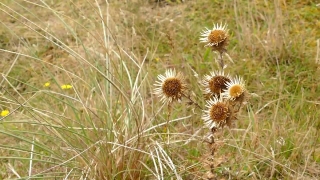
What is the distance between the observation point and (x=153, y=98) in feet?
7.30

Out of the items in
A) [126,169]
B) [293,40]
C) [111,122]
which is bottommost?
[126,169]

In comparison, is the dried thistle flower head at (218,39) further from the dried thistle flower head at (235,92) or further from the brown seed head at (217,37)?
the dried thistle flower head at (235,92)

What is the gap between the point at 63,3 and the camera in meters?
3.18

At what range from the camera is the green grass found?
1.57 metres

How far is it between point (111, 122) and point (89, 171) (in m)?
0.17

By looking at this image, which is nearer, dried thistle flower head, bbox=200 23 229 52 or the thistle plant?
the thistle plant

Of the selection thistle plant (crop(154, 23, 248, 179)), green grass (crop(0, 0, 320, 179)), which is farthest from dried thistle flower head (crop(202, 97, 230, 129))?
green grass (crop(0, 0, 320, 179))

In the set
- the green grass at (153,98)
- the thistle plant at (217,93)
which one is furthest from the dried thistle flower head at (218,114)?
the green grass at (153,98)

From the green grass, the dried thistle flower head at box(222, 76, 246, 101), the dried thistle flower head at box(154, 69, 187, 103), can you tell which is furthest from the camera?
the green grass

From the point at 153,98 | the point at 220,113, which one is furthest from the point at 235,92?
the point at 153,98

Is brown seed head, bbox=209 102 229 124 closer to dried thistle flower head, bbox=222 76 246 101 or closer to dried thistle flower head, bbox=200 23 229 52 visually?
dried thistle flower head, bbox=222 76 246 101

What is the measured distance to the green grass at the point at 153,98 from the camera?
1569mm

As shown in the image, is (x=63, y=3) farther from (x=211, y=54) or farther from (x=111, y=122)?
(x=111, y=122)

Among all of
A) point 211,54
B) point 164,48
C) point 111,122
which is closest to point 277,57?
point 211,54
